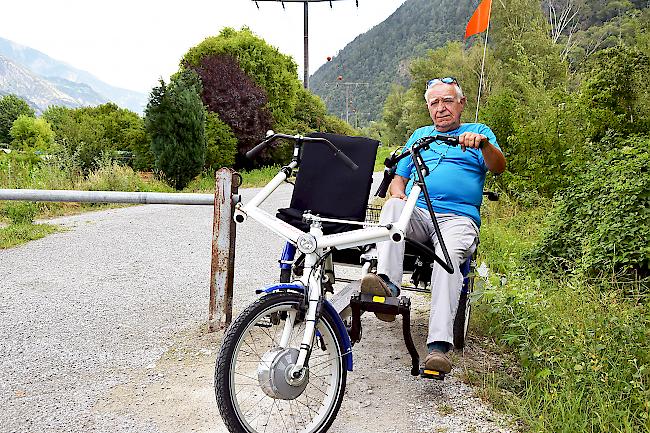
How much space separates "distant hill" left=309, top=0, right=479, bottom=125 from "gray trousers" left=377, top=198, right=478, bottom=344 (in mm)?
86984

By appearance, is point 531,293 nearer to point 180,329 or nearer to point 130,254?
point 180,329

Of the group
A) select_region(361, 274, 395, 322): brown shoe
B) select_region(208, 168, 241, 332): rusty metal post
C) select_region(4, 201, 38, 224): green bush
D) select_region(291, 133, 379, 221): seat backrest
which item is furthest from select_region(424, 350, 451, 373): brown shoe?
select_region(4, 201, 38, 224): green bush

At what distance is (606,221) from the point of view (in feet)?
17.3

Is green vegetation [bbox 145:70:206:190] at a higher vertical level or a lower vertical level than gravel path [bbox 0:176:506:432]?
higher

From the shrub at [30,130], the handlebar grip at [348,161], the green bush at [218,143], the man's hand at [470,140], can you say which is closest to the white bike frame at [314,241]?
the handlebar grip at [348,161]

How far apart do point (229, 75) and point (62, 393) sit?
24025 mm

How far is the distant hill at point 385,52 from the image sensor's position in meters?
98.6

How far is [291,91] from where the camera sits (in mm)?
35312

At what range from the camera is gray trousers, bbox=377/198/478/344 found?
138 inches

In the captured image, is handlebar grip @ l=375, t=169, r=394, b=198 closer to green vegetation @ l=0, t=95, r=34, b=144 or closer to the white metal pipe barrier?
the white metal pipe barrier

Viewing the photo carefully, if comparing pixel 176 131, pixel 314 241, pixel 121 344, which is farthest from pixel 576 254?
pixel 176 131

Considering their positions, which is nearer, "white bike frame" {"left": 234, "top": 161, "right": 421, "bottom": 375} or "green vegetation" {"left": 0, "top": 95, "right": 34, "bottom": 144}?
"white bike frame" {"left": 234, "top": 161, "right": 421, "bottom": 375}

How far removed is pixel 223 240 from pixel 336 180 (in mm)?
1013

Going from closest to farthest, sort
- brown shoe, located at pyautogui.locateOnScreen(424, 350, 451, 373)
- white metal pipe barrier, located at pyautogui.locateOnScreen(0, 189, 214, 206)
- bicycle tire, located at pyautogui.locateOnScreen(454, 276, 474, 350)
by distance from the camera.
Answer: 1. brown shoe, located at pyautogui.locateOnScreen(424, 350, 451, 373)
2. bicycle tire, located at pyautogui.locateOnScreen(454, 276, 474, 350)
3. white metal pipe barrier, located at pyautogui.locateOnScreen(0, 189, 214, 206)
